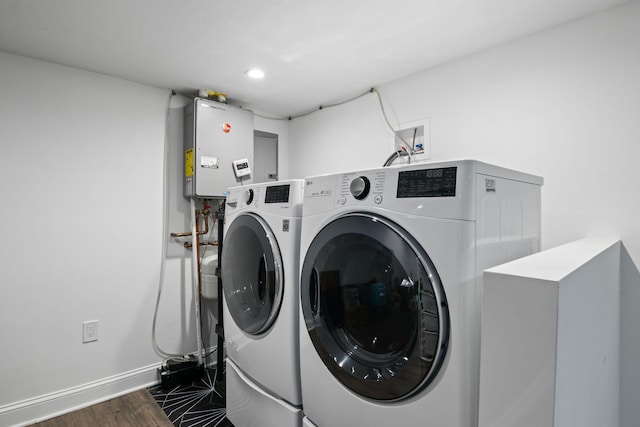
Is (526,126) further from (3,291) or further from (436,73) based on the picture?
(3,291)

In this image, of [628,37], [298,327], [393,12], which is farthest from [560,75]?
[298,327]

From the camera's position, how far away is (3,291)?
6.17 feet

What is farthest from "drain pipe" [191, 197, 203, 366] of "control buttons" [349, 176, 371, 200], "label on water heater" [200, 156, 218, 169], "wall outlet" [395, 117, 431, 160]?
"control buttons" [349, 176, 371, 200]

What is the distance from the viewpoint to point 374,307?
105cm

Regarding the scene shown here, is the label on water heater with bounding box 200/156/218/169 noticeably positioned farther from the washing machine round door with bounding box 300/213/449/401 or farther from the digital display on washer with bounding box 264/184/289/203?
the washing machine round door with bounding box 300/213/449/401

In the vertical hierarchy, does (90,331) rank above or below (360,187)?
below

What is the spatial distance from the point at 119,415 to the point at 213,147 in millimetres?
1840

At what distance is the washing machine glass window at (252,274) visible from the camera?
4.73 ft

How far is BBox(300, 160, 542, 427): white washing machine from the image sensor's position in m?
0.86

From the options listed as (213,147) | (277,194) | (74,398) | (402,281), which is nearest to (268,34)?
(277,194)

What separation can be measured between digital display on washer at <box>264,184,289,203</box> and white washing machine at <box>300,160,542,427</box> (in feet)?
0.65

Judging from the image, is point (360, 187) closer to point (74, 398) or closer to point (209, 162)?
point (209, 162)

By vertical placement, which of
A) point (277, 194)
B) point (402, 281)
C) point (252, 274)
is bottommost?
point (252, 274)

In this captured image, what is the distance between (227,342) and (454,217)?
1496 millimetres
